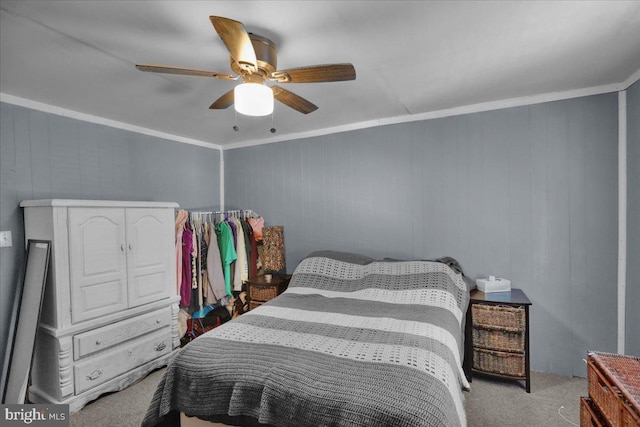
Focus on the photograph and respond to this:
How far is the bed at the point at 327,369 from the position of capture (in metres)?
1.34

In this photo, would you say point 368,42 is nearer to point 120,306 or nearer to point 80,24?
point 80,24

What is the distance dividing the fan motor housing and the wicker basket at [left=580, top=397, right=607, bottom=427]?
2.39 meters

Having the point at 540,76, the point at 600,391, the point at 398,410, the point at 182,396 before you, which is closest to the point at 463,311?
the point at 600,391

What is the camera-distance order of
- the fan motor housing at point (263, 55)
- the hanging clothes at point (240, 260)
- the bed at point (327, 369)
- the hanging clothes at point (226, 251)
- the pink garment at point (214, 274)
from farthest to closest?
the hanging clothes at point (240, 260) < the hanging clothes at point (226, 251) < the pink garment at point (214, 274) < the fan motor housing at point (263, 55) < the bed at point (327, 369)

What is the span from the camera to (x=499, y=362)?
2.57m

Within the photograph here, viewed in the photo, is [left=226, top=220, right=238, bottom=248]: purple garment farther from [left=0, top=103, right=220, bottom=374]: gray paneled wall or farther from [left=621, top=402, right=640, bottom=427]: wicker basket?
[left=621, top=402, right=640, bottom=427]: wicker basket

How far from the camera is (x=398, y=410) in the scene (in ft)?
4.17

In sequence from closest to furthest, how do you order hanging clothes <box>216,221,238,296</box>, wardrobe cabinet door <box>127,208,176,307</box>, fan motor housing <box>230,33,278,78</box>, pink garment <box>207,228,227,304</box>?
1. fan motor housing <box>230,33,278,78</box>
2. wardrobe cabinet door <box>127,208,176,307</box>
3. pink garment <box>207,228,227,304</box>
4. hanging clothes <box>216,221,238,296</box>

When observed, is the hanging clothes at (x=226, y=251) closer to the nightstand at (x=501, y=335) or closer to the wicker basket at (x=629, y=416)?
the nightstand at (x=501, y=335)

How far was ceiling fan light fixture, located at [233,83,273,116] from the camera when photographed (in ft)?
5.56

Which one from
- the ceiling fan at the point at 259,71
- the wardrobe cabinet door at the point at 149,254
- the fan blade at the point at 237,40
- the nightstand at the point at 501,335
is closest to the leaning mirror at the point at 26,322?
the wardrobe cabinet door at the point at 149,254

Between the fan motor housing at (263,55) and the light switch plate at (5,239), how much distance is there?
2283mm

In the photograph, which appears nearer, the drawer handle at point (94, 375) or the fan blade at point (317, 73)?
the fan blade at point (317, 73)

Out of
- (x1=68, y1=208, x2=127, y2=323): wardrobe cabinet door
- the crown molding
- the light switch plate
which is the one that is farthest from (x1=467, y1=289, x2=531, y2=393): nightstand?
the light switch plate
